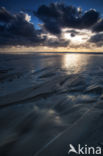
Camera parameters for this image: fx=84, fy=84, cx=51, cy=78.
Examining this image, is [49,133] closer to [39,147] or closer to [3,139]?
[39,147]

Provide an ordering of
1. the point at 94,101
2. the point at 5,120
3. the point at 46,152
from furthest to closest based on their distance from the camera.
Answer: the point at 94,101
the point at 5,120
the point at 46,152

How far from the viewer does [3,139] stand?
69.1 inches

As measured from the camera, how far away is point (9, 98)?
3.46 meters

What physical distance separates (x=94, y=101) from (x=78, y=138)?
1.64 m

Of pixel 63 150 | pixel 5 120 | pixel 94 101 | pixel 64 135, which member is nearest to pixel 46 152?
pixel 63 150

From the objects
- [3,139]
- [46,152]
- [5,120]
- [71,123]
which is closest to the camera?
[46,152]

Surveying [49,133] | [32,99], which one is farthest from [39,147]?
[32,99]

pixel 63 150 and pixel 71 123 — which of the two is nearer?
pixel 63 150

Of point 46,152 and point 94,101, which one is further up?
point 94,101

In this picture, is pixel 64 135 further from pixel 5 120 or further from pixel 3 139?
pixel 5 120

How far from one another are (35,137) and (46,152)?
0.39 meters

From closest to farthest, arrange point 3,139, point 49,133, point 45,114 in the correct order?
point 3,139 → point 49,133 → point 45,114

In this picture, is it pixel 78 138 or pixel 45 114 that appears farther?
pixel 45 114

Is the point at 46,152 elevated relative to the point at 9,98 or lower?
lower
